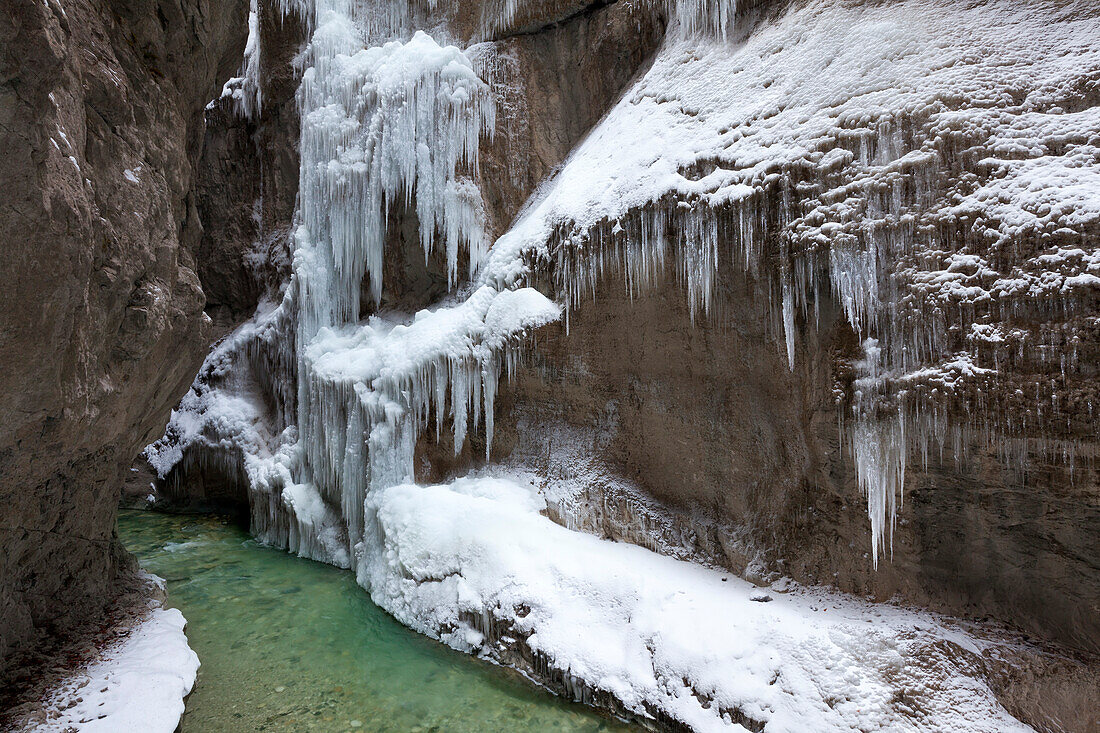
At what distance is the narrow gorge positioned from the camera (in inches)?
172

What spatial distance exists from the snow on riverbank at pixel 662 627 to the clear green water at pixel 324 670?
0.35m

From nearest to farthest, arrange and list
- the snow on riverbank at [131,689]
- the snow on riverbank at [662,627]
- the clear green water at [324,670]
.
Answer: the snow on riverbank at [131,689] → the snow on riverbank at [662,627] → the clear green water at [324,670]

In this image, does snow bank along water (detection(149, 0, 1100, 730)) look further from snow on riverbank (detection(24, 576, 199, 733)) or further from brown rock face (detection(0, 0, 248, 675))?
brown rock face (detection(0, 0, 248, 675))

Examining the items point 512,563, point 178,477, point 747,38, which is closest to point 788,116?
point 747,38

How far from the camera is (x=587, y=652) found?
18.7 ft

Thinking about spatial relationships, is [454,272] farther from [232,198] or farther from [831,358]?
[232,198]

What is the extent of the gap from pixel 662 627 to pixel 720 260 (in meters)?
3.66

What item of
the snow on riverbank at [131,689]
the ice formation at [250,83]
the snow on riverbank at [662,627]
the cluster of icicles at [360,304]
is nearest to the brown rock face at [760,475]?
the snow on riverbank at [662,627]

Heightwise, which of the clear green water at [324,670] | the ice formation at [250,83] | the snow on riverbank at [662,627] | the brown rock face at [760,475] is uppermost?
the ice formation at [250,83]

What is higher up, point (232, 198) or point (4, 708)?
point (232, 198)

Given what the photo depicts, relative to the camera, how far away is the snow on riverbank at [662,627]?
4.56 metres

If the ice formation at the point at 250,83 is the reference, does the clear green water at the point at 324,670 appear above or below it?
below

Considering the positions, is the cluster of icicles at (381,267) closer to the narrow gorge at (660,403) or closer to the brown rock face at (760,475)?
the narrow gorge at (660,403)

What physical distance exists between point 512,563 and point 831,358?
394 cm
